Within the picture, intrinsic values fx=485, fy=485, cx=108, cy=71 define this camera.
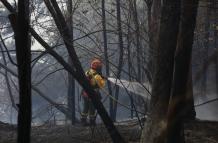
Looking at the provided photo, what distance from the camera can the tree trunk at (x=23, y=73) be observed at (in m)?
2.38

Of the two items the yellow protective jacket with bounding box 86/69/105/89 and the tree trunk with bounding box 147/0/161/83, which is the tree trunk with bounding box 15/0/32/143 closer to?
the tree trunk with bounding box 147/0/161/83

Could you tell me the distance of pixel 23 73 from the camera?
2.40m

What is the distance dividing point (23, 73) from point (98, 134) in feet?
21.7

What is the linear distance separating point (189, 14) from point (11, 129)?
22.2 ft

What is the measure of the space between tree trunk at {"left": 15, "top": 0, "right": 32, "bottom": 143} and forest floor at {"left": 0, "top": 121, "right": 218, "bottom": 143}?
5.45 m

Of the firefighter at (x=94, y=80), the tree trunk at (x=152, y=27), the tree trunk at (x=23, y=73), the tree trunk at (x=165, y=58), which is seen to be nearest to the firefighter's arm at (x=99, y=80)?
the firefighter at (x=94, y=80)

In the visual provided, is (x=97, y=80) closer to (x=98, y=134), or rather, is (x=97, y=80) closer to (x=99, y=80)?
(x=99, y=80)

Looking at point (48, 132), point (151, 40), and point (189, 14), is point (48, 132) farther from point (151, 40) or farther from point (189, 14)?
point (189, 14)

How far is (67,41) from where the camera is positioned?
282 inches

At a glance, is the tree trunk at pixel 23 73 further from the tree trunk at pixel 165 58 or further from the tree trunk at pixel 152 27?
the tree trunk at pixel 152 27

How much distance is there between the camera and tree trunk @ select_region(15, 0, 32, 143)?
238 centimetres

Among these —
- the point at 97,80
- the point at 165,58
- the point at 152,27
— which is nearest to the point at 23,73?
the point at 165,58

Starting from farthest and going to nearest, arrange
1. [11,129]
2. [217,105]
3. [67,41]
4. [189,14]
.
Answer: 1. [217,105]
2. [11,129]
3. [67,41]
4. [189,14]

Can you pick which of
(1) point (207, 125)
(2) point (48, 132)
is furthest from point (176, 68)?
(2) point (48, 132)
